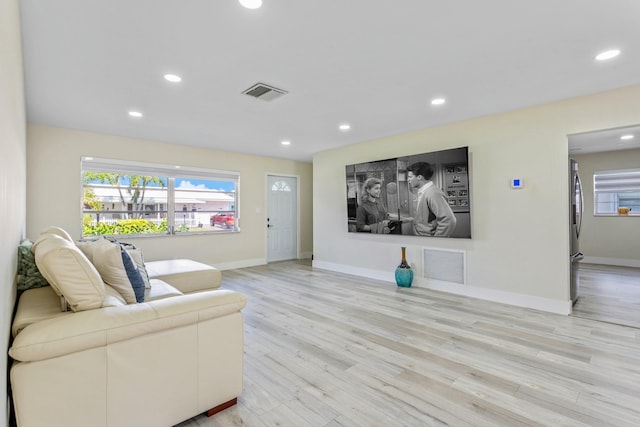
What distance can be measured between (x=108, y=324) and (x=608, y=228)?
28.6 feet

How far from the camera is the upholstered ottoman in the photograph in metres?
3.34

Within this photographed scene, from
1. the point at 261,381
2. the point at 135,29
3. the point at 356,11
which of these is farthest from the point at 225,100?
the point at 261,381

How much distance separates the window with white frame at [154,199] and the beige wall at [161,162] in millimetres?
140

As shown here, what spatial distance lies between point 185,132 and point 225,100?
1.69 m

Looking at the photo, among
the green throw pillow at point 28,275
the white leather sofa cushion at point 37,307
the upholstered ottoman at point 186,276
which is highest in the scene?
the green throw pillow at point 28,275

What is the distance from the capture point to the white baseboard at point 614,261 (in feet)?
20.1

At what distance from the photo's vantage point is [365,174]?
5.31m

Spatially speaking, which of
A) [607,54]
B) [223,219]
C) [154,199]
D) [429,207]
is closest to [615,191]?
[429,207]

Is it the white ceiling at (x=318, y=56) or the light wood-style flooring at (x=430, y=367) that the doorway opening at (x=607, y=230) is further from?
the white ceiling at (x=318, y=56)

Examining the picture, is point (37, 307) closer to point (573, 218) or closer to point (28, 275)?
point (28, 275)

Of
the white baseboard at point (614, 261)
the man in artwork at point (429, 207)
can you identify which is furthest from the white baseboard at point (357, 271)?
the white baseboard at point (614, 261)

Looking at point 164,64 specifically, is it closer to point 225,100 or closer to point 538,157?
point 225,100

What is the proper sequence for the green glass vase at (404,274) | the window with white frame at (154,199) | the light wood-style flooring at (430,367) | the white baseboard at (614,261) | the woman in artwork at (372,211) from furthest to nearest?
the white baseboard at (614,261)
the woman in artwork at (372,211)
the window with white frame at (154,199)
the green glass vase at (404,274)
the light wood-style flooring at (430,367)

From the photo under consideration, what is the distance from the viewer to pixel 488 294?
13.2ft
